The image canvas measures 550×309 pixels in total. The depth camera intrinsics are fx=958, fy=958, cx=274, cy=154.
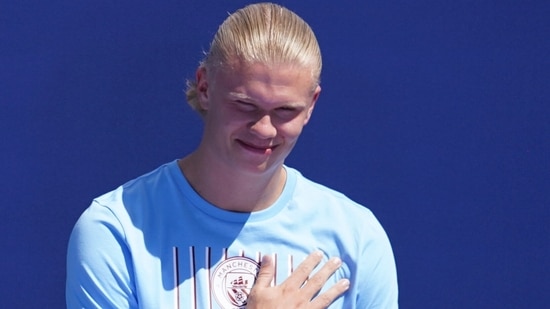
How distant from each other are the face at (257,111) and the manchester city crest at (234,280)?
15 cm

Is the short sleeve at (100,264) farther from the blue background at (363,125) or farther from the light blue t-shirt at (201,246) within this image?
the blue background at (363,125)

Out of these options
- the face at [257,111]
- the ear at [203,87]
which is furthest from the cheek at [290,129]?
the ear at [203,87]

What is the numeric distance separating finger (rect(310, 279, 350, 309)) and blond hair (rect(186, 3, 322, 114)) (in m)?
0.31

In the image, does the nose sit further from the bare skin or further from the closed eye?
the bare skin

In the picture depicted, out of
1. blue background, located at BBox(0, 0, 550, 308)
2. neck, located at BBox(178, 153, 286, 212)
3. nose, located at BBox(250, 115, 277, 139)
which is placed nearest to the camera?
nose, located at BBox(250, 115, 277, 139)

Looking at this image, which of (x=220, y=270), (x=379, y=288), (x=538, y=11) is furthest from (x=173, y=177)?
(x=538, y=11)

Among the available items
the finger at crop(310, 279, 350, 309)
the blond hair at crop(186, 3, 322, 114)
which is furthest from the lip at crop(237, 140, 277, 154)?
the finger at crop(310, 279, 350, 309)

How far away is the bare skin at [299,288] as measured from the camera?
138 cm

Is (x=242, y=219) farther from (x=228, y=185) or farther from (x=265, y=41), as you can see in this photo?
(x=265, y=41)

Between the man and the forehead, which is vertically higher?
the forehead

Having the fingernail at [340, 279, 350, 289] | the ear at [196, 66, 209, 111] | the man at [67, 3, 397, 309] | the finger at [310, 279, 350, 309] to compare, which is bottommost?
the finger at [310, 279, 350, 309]

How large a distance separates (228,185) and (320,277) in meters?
0.20

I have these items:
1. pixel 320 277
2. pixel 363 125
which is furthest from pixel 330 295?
pixel 363 125

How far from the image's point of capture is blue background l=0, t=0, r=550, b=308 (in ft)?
5.95
